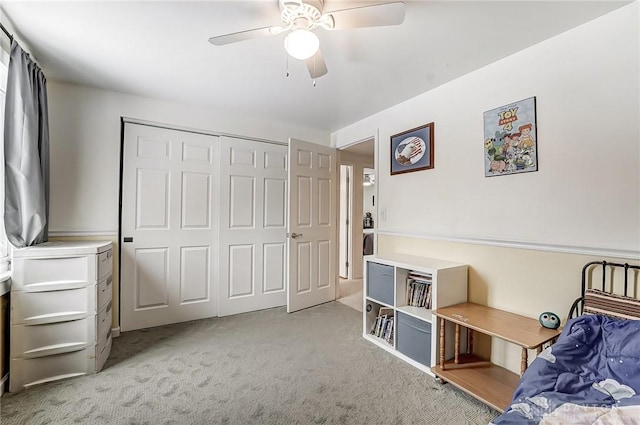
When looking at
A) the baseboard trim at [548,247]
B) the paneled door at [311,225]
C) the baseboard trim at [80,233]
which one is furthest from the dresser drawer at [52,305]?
the baseboard trim at [548,247]

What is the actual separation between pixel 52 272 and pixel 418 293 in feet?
8.66

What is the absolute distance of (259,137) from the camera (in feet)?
10.9

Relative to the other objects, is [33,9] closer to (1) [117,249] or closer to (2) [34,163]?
(2) [34,163]

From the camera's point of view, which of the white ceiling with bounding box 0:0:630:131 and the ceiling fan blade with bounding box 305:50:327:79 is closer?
the white ceiling with bounding box 0:0:630:131

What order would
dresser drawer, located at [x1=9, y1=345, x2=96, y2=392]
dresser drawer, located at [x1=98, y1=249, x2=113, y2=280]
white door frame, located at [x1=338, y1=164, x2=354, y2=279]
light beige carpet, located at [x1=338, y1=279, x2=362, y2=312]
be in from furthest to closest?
white door frame, located at [x1=338, y1=164, x2=354, y2=279] < light beige carpet, located at [x1=338, y1=279, x2=362, y2=312] < dresser drawer, located at [x1=98, y1=249, x2=113, y2=280] < dresser drawer, located at [x1=9, y1=345, x2=96, y2=392]

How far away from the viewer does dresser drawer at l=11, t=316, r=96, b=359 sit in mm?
1812

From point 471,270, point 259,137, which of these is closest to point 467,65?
point 471,270

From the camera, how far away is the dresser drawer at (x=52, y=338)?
181 centimetres

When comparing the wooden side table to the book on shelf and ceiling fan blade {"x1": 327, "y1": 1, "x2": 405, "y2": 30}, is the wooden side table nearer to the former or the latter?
the book on shelf

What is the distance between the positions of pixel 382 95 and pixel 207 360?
107 inches

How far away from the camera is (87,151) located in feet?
8.30

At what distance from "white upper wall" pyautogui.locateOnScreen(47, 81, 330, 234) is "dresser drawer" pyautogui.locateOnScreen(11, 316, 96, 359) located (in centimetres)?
90

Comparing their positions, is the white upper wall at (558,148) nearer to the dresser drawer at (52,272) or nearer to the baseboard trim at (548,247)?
the baseboard trim at (548,247)

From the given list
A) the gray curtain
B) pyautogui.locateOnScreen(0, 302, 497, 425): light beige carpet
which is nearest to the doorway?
pyautogui.locateOnScreen(0, 302, 497, 425): light beige carpet
